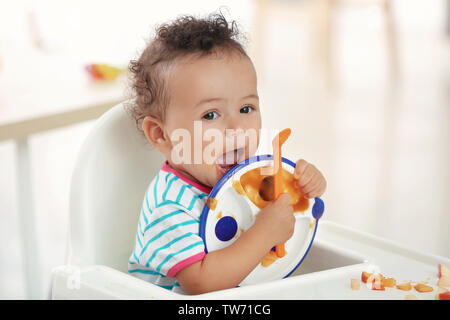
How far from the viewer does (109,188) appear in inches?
36.2

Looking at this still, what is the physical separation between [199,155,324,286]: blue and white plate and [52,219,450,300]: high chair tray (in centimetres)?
7

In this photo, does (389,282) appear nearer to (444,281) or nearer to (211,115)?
(444,281)

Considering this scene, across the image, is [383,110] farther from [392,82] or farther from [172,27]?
[172,27]

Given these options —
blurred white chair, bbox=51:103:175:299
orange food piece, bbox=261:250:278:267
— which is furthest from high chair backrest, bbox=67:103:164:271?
orange food piece, bbox=261:250:278:267

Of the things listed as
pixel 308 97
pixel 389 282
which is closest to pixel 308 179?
pixel 389 282

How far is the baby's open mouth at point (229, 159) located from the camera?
851 millimetres

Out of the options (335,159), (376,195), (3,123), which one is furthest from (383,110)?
(3,123)

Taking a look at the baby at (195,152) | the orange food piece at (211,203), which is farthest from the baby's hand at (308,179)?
the orange food piece at (211,203)

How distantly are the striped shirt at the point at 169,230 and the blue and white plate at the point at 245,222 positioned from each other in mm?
23

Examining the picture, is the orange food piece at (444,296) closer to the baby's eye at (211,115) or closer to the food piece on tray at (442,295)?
the food piece on tray at (442,295)

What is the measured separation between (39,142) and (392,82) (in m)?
1.77

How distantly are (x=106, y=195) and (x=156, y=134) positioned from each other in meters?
0.11

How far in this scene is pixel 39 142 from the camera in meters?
2.65
